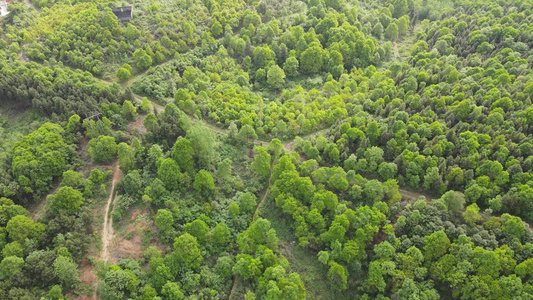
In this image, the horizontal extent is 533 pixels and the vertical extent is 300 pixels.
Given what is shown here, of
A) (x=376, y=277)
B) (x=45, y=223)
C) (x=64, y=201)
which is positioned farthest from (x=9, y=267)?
(x=376, y=277)

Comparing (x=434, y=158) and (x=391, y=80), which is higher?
(x=391, y=80)

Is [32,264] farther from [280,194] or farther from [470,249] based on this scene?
[470,249]

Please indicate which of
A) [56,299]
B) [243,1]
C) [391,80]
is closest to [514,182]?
[391,80]

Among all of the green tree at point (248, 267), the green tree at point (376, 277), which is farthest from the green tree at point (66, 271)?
the green tree at point (376, 277)

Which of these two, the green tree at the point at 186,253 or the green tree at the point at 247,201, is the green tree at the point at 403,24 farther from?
the green tree at the point at 186,253

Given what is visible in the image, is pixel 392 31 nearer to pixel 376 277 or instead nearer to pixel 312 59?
pixel 312 59

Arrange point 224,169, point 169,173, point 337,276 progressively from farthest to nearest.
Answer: point 224,169
point 169,173
point 337,276
